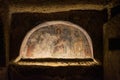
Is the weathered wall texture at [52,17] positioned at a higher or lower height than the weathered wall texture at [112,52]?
higher

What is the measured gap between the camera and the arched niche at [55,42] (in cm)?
383

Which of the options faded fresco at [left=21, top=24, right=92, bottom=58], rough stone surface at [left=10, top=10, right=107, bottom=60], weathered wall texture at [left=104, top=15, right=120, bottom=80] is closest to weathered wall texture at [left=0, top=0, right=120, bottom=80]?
rough stone surface at [left=10, top=10, right=107, bottom=60]

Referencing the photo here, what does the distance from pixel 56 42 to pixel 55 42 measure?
0.05 feet

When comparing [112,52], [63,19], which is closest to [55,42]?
[63,19]

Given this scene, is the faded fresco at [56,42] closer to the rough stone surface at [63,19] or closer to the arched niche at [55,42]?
the arched niche at [55,42]

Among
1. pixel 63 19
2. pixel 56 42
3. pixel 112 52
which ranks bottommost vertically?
pixel 112 52

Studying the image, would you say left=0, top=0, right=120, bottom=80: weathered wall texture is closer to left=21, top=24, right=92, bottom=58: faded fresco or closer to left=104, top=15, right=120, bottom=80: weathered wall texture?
left=21, top=24, right=92, bottom=58: faded fresco

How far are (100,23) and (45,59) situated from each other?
0.98 meters

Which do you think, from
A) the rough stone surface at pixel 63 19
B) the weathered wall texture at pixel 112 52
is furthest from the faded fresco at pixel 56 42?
the weathered wall texture at pixel 112 52

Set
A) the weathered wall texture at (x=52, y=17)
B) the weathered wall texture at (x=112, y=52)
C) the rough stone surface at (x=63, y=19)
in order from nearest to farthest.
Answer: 1. the weathered wall texture at (x=112, y=52)
2. the weathered wall texture at (x=52, y=17)
3. the rough stone surface at (x=63, y=19)

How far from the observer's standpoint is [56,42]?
3871mm

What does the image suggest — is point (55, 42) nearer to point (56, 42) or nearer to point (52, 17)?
point (56, 42)

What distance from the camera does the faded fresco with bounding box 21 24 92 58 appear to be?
151 inches

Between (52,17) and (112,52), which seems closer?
(112,52)
